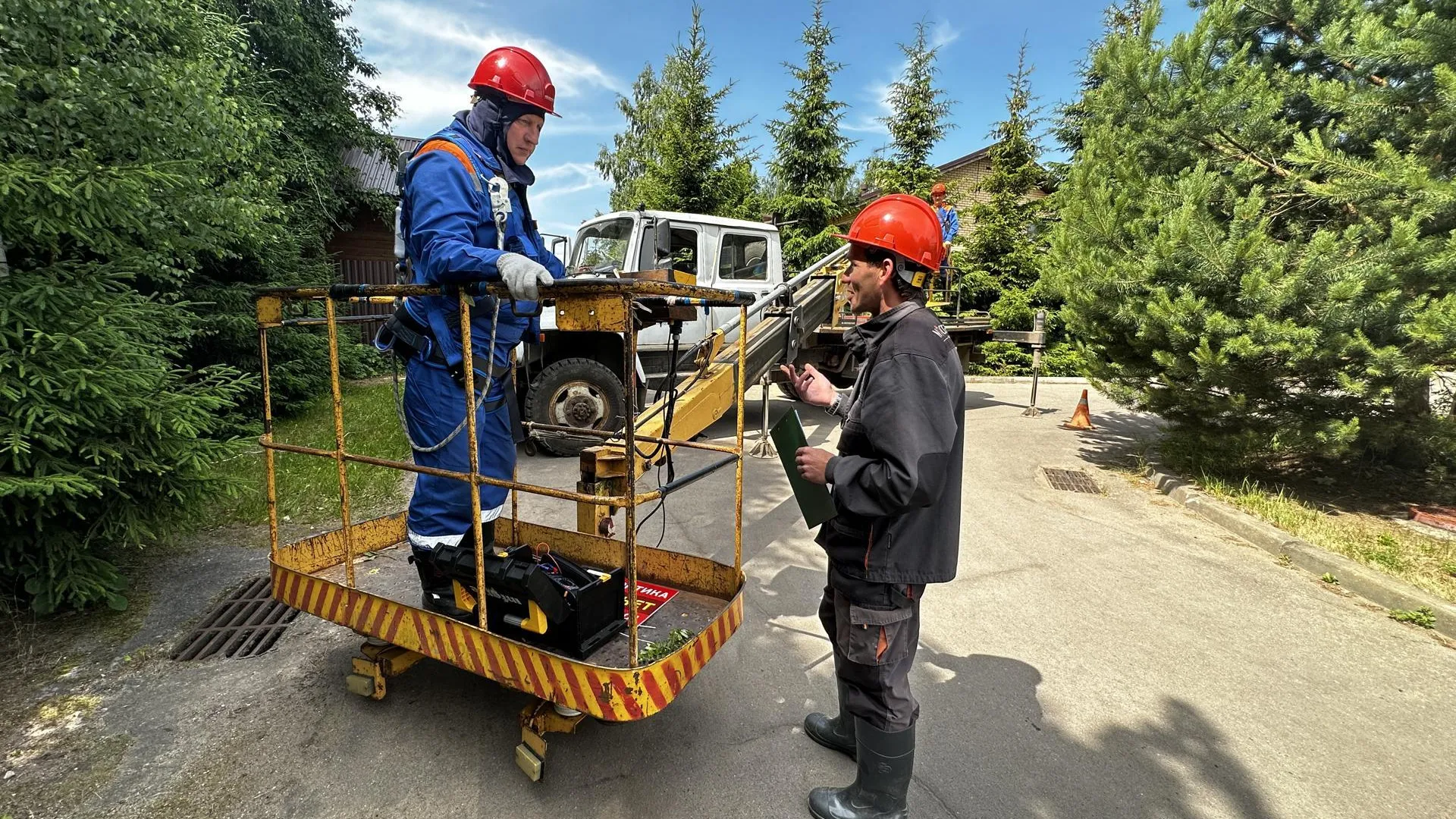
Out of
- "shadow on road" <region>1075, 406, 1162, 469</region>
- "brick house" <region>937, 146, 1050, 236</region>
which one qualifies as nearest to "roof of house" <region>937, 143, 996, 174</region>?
"brick house" <region>937, 146, 1050, 236</region>

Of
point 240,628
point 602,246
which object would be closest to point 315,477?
point 240,628

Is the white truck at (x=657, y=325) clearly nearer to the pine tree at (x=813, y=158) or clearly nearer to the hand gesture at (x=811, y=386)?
the hand gesture at (x=811, y=386)

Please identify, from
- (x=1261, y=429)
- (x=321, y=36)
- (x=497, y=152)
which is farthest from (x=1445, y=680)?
(x=321, y=36)

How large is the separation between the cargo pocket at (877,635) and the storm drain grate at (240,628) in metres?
2.89

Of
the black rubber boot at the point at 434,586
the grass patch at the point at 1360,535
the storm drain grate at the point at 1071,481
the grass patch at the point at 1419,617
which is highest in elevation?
the black rubber boot at the point at 434,586

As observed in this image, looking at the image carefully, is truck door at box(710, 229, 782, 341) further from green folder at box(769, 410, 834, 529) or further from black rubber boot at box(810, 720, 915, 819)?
black rubber boot at box(810, 720, 915, 819)

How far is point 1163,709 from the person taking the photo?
2.93m

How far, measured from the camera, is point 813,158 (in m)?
16.6

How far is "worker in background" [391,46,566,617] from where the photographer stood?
2473 mm

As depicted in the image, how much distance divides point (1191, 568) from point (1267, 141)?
3.65m

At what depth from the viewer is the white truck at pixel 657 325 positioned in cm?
652

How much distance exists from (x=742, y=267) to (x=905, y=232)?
19.5ft

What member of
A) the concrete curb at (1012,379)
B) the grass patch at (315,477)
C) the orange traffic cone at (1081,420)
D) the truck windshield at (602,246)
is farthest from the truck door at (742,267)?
the concrete curb at (1012,379)

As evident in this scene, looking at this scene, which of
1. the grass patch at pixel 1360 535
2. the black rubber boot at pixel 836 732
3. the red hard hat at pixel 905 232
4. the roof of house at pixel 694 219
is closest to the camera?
the red hard hat at pixel 905 232
